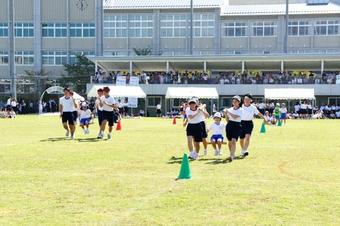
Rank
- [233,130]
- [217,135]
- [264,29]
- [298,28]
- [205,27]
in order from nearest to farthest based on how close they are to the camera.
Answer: [233,130] → [217,135] → [298,28] → [264,29] → [205,27]

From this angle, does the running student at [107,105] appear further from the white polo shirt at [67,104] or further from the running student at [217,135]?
the running student at [217,135]

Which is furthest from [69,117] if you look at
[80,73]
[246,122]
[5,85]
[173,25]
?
[5,85]

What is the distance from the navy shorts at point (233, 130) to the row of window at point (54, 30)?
58259mm

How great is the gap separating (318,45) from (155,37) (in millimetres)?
19345

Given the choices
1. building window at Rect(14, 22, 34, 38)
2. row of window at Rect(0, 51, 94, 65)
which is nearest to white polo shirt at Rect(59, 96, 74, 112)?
row of window at Rect(0, 51, 94, 65)

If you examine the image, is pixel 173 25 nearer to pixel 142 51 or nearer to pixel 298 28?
pixel 142 51

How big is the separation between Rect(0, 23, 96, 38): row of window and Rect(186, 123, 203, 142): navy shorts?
58.0 metres

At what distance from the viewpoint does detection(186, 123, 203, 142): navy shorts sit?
1353 cm

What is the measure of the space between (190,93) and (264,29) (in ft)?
74.7

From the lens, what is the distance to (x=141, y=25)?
6894cm

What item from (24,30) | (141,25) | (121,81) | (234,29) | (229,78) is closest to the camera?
(121,81)

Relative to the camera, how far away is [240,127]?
13.7m

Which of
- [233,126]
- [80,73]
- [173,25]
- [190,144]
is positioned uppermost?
[173,25]

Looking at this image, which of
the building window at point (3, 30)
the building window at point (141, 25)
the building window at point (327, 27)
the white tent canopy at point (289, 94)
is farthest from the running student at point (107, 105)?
the building window at point (3, 30)
